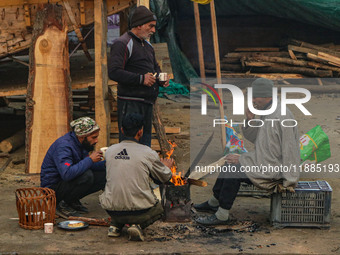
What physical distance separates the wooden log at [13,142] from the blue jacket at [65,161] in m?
3.23

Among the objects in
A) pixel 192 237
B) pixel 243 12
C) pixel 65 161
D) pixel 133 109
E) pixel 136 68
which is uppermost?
pixel 243 12

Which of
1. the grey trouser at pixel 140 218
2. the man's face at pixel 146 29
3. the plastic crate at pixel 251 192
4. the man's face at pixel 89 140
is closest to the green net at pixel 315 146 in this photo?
the plastic crate at pixel 251 192

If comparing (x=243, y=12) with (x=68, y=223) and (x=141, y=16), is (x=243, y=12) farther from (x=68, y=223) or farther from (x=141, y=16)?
(x=68, y=223)

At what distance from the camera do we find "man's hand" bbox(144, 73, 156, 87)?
6336 millimetres

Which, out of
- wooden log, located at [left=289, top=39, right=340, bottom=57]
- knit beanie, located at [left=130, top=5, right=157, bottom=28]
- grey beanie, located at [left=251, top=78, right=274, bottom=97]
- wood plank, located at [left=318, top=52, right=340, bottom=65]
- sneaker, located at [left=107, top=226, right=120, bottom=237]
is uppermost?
wooden log, located at [left=289, top=39, right=340, bottom=57]

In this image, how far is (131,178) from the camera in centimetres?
523

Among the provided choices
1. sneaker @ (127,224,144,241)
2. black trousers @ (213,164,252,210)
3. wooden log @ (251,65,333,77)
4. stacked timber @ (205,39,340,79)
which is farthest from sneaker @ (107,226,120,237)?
wooden log @ (251,65,333,77)

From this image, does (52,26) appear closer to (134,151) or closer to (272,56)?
(134,151)

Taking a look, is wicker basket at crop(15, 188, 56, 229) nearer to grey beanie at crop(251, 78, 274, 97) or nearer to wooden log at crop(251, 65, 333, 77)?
grey beanie at crop(251, 78, 274, 97)

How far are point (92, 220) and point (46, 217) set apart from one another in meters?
0.47

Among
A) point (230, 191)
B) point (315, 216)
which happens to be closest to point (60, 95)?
point (230, 191)

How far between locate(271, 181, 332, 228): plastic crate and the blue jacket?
199 centimetres

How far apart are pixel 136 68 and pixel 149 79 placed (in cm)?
27

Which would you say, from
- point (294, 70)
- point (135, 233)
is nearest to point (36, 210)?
point (135, 233)
